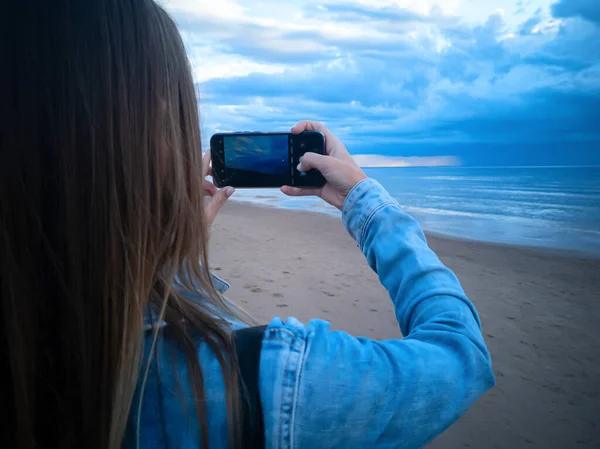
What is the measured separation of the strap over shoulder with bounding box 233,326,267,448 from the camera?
→ 0.64 meters

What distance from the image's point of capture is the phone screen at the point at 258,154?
150cm

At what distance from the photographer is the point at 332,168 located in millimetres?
1145

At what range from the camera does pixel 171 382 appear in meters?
0.65

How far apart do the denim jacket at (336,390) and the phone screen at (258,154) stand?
35.7 inches

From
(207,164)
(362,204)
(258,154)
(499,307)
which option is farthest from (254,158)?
(499,307)

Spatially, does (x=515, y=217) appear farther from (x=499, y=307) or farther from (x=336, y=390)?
(x=336, y=390)

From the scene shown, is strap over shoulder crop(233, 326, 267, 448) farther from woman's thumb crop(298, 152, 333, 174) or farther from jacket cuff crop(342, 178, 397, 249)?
woman's thumb crop(298, 152, 333, 174)

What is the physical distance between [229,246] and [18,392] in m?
7.66

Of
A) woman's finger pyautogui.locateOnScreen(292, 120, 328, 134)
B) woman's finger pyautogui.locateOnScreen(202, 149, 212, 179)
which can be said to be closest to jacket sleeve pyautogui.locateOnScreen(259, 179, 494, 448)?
woman's finger pyautogui.locateOnScreen(292, 120, 328, 134)

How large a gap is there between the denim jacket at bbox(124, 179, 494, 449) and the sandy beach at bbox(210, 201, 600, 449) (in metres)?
2.66

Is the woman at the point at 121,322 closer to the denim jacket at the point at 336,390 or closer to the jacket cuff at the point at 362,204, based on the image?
the denim jacket at the point at 336,390

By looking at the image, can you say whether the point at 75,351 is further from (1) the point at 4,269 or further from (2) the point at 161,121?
(2) the point at 161,121

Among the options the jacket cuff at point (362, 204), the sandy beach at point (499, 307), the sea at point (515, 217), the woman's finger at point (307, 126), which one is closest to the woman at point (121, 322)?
the jacket cuff at point (362, 204)

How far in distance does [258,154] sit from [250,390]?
1.04 meters
